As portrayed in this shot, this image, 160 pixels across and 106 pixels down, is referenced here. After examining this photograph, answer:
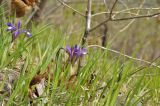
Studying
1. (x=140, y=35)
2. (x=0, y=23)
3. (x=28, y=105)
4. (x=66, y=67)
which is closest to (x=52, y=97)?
(x=28, y=105)

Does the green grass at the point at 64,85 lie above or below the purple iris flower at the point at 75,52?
below

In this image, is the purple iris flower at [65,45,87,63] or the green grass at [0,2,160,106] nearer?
the green grass at [0,2,160,106]

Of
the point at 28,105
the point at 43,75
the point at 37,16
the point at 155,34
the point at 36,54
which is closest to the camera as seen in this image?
the point at 28,105

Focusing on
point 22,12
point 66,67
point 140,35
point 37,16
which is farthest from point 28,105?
point 140,35

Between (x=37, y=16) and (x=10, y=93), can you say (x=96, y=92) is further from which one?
(x=37, y=16)

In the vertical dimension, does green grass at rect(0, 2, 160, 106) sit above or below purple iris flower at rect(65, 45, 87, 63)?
below

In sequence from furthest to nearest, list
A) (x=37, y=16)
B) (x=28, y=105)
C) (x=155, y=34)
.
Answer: (x=155, y=34)
(x=37, y=16)
(x=28, y=105)

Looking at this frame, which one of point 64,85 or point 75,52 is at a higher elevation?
point 75,52

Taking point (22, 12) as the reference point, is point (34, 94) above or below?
below

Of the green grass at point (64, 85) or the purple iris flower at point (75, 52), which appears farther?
the purple iris flower at point (75, 52)

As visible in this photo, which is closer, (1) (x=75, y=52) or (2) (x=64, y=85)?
(2) (x=64, y=85)

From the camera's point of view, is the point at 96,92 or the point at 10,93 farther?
the point at 96,92
